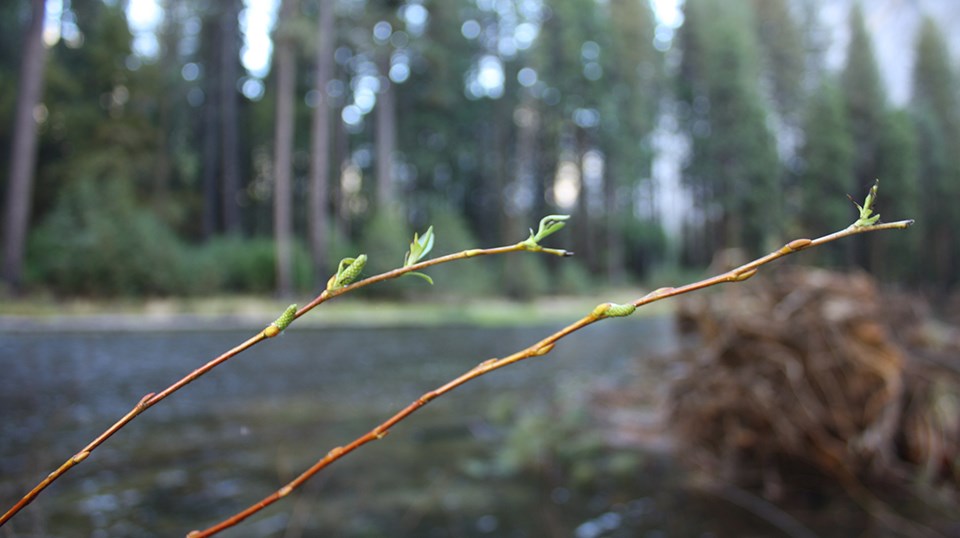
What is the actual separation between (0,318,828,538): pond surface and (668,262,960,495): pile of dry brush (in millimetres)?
454

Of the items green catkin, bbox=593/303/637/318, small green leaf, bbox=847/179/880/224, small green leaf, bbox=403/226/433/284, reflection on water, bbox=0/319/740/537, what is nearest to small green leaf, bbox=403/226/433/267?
small green leaf, bbox=403/226/433/284

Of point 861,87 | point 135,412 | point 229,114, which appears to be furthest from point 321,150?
point 861,87

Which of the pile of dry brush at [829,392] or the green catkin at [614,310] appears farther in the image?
the pile of dry brush at [829,392]

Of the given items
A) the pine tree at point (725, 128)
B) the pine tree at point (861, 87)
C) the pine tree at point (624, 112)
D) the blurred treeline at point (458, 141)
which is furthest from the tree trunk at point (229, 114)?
the pine tree at point (861, 87)

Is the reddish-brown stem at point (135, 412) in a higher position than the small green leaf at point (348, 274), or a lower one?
lower

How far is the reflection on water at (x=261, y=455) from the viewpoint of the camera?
2.76 m

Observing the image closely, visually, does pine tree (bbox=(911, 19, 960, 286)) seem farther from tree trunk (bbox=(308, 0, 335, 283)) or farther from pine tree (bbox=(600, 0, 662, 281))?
tree trunk (bbox=(308, 0, 335, 283))

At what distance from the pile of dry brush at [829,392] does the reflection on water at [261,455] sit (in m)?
0.47

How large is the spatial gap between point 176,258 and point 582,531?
10076 mm

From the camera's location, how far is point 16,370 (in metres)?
4.10

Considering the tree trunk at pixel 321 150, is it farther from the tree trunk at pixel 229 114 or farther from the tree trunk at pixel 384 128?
the tree trunk at pixel 384 128

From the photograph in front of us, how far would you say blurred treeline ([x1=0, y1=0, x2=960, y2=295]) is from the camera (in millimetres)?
12320

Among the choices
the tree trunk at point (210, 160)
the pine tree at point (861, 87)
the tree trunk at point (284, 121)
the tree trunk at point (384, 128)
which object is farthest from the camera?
the pine tree at point (861, 87)

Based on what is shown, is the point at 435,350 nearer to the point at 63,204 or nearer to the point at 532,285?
the point at 63,204
